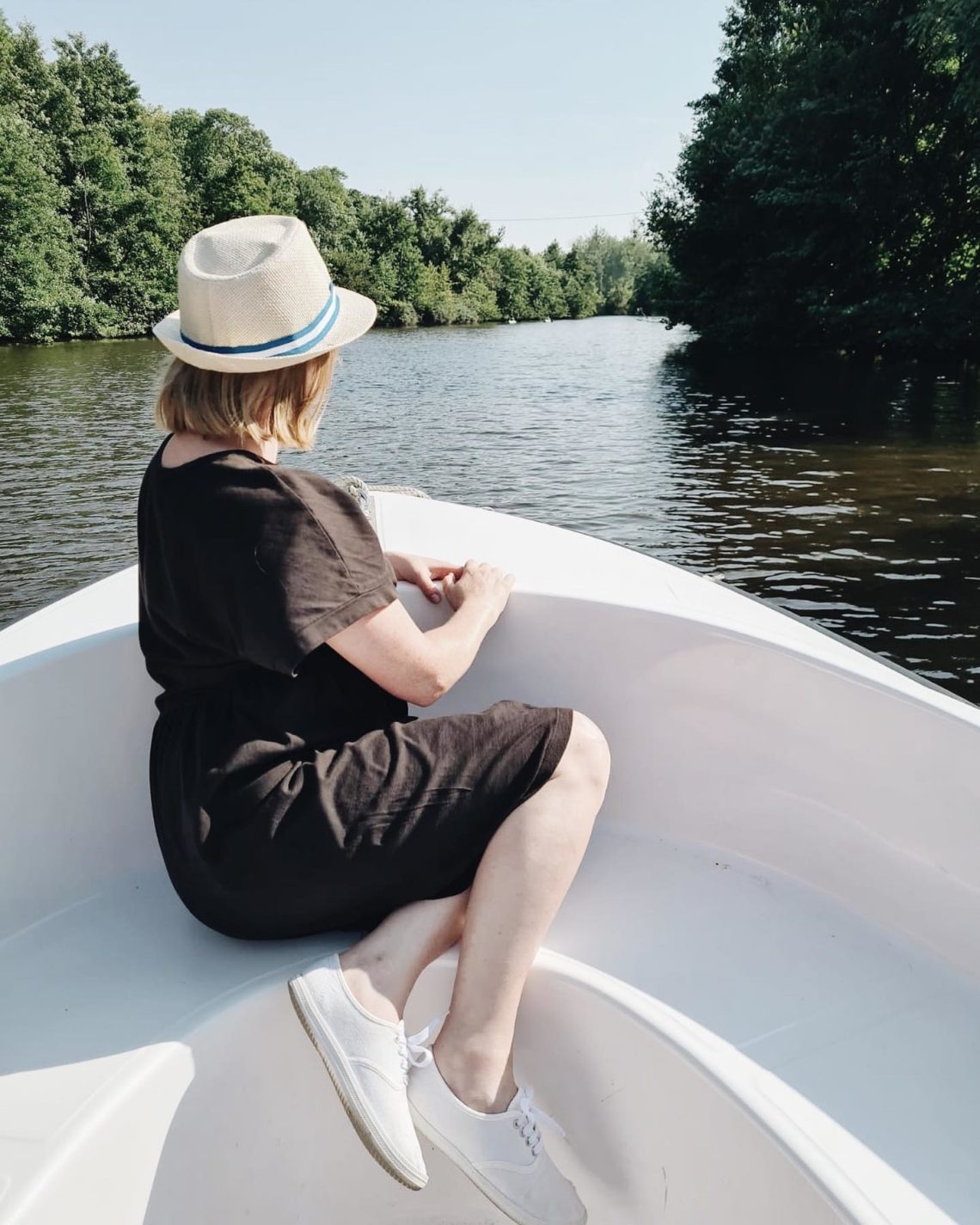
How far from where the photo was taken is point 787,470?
999cm

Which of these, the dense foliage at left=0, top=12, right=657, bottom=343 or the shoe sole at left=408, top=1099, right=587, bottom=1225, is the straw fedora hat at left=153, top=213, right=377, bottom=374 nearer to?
the shoe sole at left=408, top=1099, right=587, bottom=1225

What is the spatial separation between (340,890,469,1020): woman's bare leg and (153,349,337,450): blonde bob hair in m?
0.66

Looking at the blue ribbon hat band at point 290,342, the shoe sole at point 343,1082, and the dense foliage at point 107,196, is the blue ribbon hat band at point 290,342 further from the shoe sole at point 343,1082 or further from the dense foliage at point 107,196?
the dense foliage at point 107,196

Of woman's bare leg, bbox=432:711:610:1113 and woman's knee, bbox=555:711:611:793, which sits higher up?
woman's knee, bbox=555:711:611:793

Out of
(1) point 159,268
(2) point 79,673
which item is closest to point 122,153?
(1) point 159,268

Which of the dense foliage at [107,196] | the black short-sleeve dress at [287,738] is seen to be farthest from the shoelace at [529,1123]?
the dense foliage at [107,196]

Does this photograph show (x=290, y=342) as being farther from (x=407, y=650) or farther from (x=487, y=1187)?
(x=487, y=1187)

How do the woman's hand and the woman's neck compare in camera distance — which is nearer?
the woman's neck

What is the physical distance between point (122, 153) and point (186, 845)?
41.2m

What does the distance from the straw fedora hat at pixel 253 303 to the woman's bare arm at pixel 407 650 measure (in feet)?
1.22

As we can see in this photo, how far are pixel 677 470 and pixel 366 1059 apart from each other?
31.2 ft

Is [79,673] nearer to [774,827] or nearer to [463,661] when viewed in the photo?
[463,661]

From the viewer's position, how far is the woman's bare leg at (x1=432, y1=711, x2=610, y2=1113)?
49.6 inches

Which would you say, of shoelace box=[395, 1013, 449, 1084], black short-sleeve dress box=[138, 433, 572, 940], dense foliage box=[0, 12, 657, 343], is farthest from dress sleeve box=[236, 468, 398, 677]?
dense foliage box=[0, 12, 657, 343]
